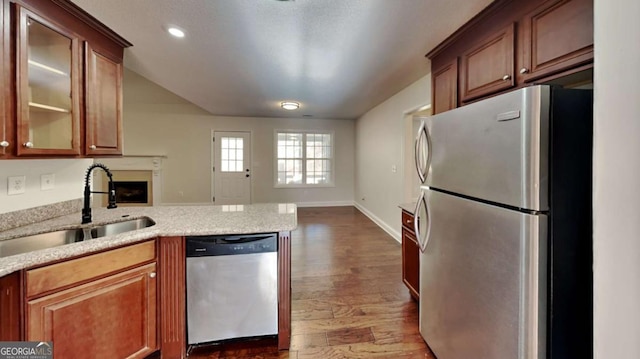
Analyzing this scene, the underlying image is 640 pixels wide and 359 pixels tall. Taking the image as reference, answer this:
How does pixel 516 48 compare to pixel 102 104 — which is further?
pixel 102 104

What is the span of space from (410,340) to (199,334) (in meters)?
1.44

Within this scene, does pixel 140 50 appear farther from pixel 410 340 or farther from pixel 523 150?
pixel 410 340

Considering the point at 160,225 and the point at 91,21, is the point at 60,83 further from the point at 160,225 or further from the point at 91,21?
the point at 160,225

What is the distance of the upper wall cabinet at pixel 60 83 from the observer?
144cm

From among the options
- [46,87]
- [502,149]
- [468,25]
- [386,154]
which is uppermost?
[468,25]

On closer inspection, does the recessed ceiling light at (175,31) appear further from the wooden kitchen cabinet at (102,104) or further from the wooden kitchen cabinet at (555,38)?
the wooden kitchen cabinet at (555,38)

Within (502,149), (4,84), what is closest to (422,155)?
(502,149)

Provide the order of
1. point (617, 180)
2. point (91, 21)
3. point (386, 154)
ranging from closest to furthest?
point (617, 180)
point (91, 21)
point (386, 154)

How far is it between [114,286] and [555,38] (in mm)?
2658

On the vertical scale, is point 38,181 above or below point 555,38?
below

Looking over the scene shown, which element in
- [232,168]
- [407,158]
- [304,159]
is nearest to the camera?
[407,158]

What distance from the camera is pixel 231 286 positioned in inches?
66.6

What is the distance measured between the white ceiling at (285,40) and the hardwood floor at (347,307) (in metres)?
2.30

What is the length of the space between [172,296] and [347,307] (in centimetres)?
140
